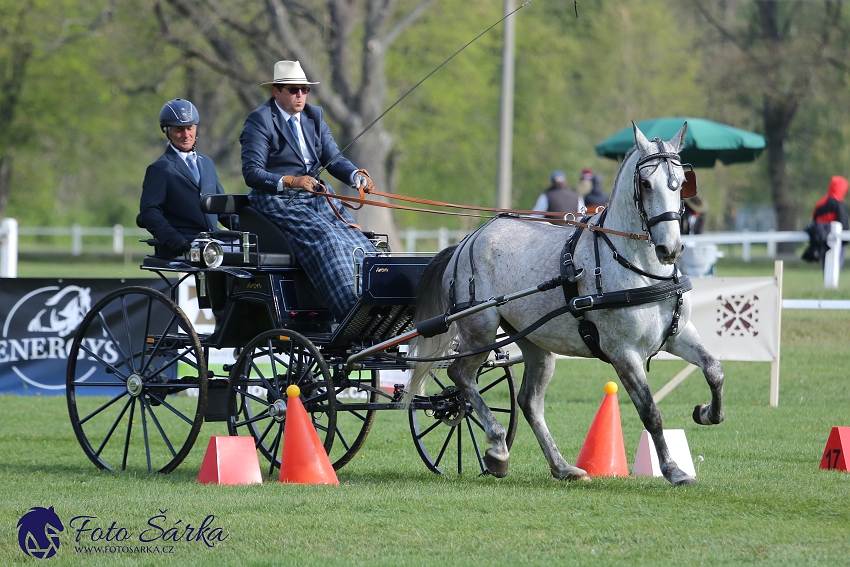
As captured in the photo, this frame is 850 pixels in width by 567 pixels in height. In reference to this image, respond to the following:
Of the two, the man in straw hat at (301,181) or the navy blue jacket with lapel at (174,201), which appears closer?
the man in straw hat at (301,181)

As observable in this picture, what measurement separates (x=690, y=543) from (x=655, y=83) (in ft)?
110

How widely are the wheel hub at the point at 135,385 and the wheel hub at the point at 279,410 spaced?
43.9 inches

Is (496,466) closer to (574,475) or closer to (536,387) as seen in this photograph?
(574,475)

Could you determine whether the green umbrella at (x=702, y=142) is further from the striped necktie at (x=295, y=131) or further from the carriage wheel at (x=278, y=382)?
the carriage wheel at (x=278, y=382)

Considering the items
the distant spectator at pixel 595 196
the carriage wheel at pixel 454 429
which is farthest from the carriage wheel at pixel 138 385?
the distant spectator at pixel 595 196

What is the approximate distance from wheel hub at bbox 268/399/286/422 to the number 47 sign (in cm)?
339

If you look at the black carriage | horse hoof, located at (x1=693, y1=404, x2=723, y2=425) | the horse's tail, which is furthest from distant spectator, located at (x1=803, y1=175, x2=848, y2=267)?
horse hoof, located at (x1=693, y1=404, x2=723, y2=425)

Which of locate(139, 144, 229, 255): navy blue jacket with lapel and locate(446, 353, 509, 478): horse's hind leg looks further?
locate(139, 144, 229, 255): navy blue jacket with lapel

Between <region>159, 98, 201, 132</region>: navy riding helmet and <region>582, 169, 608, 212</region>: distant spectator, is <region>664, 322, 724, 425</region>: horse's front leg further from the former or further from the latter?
<region>582, 169, 608, 212</region>: distant spectator

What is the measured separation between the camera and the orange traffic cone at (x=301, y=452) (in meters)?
7.21

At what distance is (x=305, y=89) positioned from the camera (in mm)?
8172

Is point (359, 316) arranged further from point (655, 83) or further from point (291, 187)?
point (655, 83)

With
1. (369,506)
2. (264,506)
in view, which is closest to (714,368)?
(369,506)

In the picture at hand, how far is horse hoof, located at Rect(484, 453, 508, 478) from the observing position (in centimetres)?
733
